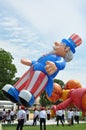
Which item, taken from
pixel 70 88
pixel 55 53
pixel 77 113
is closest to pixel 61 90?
pixel 70 88

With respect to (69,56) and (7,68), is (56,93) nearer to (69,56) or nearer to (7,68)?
(69,56)

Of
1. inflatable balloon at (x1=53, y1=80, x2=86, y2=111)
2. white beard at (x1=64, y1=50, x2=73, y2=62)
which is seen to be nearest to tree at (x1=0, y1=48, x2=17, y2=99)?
inflatable balloon at (x1=53, y1=80, x2=86, y2=111)

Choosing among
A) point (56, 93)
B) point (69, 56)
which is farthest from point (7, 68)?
point (69, 56)

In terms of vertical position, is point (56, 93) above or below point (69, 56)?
below

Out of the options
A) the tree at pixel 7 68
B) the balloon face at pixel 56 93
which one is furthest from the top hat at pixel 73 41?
the tree at pixel 7 68

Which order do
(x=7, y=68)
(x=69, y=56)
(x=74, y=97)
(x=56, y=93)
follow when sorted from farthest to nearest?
(x=7, y=68)
(x=56, y=93)
(x=74, y=97)
(x=69, y=56)

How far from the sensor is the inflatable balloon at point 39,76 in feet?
48.5

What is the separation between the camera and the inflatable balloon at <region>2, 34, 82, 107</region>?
14.8m

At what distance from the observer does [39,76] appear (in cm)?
1545

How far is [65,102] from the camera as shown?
18.2 m

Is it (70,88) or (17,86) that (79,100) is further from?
(17,86)

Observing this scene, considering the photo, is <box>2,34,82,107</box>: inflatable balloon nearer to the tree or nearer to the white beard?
the white beard

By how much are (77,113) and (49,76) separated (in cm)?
1364

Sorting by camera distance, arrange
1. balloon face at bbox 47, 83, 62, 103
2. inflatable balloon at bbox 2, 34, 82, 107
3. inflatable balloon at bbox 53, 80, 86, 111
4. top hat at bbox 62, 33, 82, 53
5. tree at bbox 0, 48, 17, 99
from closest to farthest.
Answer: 1. inflatable balloon at bbox 2, 34, 82, 107
2. top hat at bbox 62, 33, 82, 53
3. inflatable balloon at bbox 53, 80, 86, 111
4. balloon face at bbox 47, 83, 62, 103
5. tree at bbox 0, 48, 17, 99
